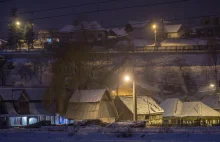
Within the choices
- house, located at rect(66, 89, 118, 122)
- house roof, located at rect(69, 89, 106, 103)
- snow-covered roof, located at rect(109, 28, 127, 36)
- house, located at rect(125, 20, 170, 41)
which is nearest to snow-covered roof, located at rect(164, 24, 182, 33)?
house, located at rect(125, 20, 170, 41)

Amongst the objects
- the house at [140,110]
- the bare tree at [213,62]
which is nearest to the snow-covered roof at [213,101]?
the house at [140,110]

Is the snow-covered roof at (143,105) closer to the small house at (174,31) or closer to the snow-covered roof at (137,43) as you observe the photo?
the snow-covered roof at (137,43)

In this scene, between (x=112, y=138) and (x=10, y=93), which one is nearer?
(x=112, y=138)

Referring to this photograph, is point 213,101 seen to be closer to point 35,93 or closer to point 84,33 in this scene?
point 35,93

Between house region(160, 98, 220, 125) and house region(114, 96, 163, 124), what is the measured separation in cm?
326

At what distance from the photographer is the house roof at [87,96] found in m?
47.5

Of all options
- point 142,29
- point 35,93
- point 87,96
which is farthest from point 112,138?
point 142,29

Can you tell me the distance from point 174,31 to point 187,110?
55.2 meters

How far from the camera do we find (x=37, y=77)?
85062mm

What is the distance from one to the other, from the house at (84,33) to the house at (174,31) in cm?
1658

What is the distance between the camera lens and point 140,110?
49.7 metres

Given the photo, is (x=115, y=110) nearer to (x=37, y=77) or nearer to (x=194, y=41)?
(x=37, y=77)

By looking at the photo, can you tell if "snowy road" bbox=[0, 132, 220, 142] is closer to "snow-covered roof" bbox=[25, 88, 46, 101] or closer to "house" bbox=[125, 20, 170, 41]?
"snow-covered roof" bbox=[25, 88, 46, 101]

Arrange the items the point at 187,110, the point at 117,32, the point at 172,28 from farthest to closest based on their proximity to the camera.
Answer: the point at 117,32 → the point at 172,28 → the point at 187,110
